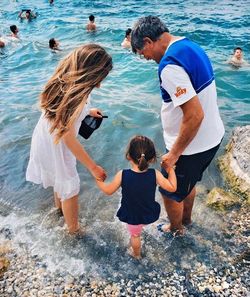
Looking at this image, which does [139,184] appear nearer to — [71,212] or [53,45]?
[71,212]

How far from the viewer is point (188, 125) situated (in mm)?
3480

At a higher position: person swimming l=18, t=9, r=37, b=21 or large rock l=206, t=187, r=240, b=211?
large rock l=206, t=187, r=240, b=211

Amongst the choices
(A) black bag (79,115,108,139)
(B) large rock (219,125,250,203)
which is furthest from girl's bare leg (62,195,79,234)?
(B) large rock (219,125,250,203)

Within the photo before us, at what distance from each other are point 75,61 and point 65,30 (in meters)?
15.9

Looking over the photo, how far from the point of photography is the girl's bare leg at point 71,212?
4570 mm

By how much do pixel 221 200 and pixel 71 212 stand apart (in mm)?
2374

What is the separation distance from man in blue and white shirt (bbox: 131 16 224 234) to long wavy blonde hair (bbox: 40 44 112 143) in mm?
422

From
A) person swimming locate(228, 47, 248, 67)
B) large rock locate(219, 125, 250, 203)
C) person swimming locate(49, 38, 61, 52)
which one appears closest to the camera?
large rock locate(219, 125, 250, 203)

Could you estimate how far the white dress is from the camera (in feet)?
13.1

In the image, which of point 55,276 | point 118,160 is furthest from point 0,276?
point 118,160

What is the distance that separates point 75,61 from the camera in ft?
11.7

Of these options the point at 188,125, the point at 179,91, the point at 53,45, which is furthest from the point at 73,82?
the point at 53,45

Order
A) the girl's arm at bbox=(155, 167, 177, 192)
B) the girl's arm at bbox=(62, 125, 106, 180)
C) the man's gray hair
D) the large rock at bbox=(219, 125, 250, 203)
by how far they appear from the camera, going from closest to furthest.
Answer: the man's gray hair → the girl's arm at bbox=(62, 125, 106, 180) → the girl's arm at bbox=(155, 167, 177, 192) → the large rock at bbox=(219, 125, 250, 203)

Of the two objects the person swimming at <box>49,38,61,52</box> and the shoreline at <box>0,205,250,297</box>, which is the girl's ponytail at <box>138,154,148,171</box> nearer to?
the shoreline at <box>0,205,250,297</box>
